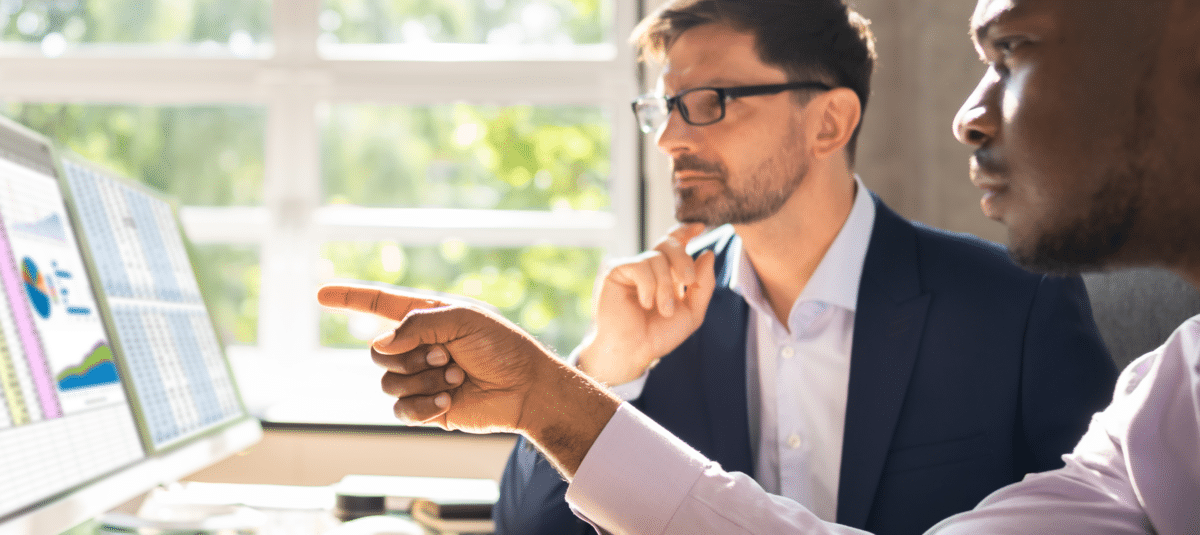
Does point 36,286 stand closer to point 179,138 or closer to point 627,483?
point 627,483

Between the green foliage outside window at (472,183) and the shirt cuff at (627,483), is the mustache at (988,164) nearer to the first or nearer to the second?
the shirt cuff at (627,483)

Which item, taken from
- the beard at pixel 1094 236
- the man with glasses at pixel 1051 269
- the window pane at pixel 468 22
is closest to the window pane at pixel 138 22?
the window pane at pixel 468 22

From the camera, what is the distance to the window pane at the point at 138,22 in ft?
7.91

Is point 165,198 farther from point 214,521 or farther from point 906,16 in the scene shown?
point 906,16

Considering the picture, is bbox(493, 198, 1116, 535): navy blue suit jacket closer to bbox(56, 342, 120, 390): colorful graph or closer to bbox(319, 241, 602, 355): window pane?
bbox(56, 342, 120, 390): colorful graph

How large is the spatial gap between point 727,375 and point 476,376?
65 centimetres

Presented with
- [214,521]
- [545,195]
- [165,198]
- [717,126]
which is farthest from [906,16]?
[214,521]

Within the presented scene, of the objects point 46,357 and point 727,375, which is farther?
point 727,375

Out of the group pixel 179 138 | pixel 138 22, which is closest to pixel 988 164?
pixel 179 138

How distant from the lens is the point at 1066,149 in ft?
2.16

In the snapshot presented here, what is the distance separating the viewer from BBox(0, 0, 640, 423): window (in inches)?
90.5

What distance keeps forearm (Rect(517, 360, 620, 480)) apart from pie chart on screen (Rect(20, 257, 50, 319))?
0.67 metres

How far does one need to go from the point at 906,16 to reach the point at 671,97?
0.94m

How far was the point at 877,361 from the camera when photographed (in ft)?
4.07
